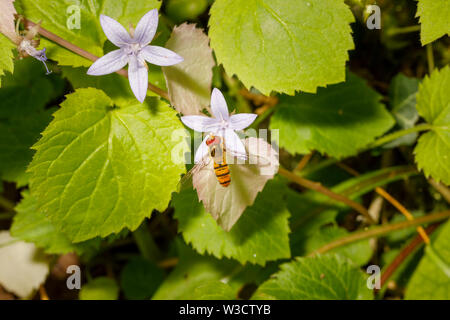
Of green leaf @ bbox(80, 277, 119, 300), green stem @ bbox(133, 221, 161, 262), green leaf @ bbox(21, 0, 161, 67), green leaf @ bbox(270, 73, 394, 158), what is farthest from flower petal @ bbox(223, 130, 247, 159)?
green leaf @ bbox(80, 277, 119, 300)

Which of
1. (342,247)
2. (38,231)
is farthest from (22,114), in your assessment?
(342,247)

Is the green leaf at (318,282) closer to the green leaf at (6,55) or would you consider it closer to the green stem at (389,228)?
the green stem at (389,228)

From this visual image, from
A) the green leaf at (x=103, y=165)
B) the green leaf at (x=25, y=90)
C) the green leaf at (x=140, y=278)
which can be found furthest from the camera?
the green leaf at (x=140, y=278)

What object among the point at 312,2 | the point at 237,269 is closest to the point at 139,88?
the point at 312,2

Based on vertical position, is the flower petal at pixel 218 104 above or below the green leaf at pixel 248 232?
above

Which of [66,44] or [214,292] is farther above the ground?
[66,44]

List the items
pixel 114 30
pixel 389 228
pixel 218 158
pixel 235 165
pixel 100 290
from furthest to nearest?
pixel 100 290 < pixel 389 228 < pixel 235 165 < pixel 218 158 < pixel 114 30

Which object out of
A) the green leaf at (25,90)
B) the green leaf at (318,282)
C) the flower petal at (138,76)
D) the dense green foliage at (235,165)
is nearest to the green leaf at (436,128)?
the dense green foliage at (235,165)

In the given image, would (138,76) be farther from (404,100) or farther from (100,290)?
(404,100)
